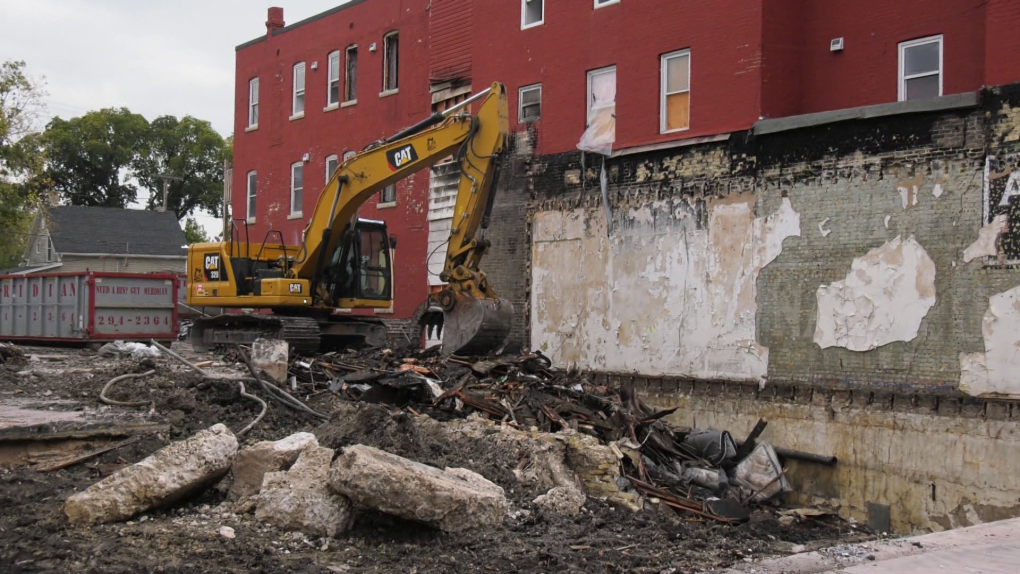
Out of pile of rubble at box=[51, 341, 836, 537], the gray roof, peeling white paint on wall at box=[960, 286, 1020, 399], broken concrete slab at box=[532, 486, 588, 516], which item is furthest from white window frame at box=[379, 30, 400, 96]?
the gray roof

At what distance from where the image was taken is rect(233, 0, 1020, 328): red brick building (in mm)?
16359

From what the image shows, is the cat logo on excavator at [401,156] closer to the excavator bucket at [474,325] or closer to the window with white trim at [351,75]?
the excavator bucket at [474,325]

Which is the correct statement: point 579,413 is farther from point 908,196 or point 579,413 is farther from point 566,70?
point 566,70

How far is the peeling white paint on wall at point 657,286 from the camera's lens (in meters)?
17.0

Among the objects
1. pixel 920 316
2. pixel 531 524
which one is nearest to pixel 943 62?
pixel 920 316

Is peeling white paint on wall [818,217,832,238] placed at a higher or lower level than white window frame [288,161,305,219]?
lower

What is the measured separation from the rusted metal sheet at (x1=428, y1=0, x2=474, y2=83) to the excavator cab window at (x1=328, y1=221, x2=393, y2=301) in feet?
21.4

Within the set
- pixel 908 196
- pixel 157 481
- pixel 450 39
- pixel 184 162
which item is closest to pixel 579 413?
pixel 908 196

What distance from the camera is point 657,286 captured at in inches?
727

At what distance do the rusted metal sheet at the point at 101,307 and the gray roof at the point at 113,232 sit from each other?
109 ft

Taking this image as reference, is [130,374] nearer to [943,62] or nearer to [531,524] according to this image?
[531,524]

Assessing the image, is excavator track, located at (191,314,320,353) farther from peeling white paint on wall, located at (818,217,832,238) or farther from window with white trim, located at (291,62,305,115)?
window with white trim, located at (291,62,305,115)

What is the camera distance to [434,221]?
23.9 m

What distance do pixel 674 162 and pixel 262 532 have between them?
12792 mm
